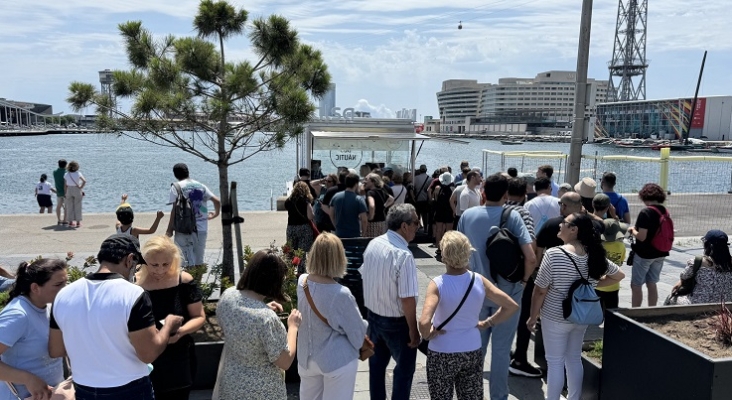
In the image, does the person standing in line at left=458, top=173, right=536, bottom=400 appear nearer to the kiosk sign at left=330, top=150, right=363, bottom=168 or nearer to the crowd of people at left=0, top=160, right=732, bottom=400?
the crowd of people at left=0, top=160, right=732, bottom=400

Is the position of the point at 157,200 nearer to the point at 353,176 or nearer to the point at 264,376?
the point at 353,176

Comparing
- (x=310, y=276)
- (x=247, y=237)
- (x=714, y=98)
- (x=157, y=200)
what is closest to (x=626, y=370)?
(x=310, y=276)

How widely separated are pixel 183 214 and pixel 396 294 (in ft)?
11.8

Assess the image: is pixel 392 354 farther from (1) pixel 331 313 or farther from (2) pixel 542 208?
(2) pixel 542 208

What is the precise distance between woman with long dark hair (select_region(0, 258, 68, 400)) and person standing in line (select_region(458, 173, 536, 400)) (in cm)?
302

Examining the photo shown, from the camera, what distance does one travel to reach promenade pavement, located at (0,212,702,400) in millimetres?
7930

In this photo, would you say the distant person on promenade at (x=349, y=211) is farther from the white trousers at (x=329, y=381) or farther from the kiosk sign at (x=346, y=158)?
the kiosk sign at (x=346, y=158)

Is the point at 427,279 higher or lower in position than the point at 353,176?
lower

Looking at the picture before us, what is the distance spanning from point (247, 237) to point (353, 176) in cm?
481

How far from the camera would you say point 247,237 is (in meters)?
11.5

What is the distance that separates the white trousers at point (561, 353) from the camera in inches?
174

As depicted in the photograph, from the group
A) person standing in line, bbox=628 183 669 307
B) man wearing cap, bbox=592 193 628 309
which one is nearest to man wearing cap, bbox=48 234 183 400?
man wearing cap, bbox=592 193 628 309

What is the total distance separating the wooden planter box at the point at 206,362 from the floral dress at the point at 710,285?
4034 mm

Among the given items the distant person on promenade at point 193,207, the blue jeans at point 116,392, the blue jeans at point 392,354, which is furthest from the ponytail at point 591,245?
the distant person on promenade at point 193,207
